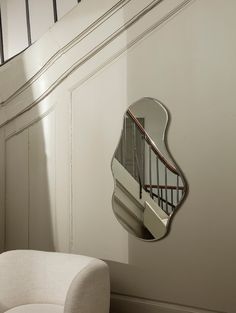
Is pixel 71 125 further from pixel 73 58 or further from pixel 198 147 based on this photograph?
pixel 198 147

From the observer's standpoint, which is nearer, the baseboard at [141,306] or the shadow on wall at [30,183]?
the baseboard at [141,306]

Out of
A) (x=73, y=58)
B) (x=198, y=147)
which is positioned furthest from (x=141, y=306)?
(x=73, y=58)

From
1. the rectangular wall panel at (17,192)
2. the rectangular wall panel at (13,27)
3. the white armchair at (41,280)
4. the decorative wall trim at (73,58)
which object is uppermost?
the rectangular wall panel at (13,27)

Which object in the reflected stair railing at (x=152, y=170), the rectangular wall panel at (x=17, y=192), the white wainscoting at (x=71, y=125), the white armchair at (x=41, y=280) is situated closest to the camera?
the white armchair at (x=41, y=280)

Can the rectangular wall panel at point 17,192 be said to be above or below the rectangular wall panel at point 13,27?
below

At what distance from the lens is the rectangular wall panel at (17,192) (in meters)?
2.52

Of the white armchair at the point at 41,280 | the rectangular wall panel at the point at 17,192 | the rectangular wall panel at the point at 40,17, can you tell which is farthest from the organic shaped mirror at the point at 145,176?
the rectangular wall panel at the point at 40,17

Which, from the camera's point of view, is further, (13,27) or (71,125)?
(13,27)

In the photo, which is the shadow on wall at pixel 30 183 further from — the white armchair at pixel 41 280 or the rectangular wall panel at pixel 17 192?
the white armchair at pixel 41 280

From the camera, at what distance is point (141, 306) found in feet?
6.77

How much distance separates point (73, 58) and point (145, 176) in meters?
0.95

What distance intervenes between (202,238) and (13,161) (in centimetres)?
151

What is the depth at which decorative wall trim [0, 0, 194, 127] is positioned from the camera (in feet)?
6.66

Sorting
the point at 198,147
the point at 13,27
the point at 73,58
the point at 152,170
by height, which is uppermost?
the point at 13,27
